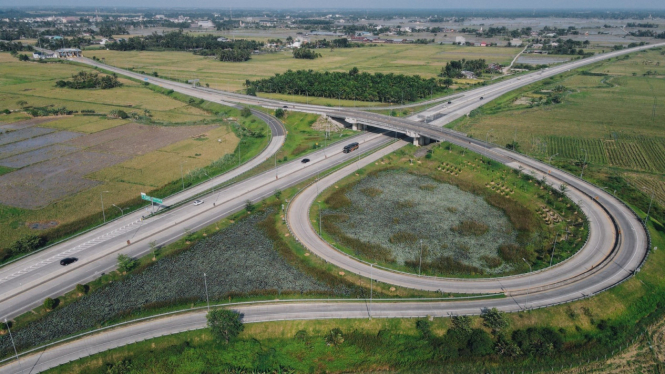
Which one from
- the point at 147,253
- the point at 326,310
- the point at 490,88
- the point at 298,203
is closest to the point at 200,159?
the point at 298,203

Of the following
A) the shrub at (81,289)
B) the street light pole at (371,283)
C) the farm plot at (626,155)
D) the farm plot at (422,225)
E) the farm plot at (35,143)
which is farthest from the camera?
the farm plot at (35,143)

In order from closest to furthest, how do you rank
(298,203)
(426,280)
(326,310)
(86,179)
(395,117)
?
(326,310)
(426,280)
(298,203)
(86,179)
(395,117)

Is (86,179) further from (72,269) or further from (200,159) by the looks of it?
(72,269)

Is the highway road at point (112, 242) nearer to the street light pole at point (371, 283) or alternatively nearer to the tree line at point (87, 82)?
the street light pole at point (371, 283)

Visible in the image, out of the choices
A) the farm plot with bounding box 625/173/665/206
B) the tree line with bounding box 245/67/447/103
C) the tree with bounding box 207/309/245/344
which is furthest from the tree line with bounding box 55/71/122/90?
the farm plot with bounding box 625/173/665/206

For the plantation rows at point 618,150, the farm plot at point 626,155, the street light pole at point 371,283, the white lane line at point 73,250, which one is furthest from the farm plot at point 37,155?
the farm plot at point 626,155

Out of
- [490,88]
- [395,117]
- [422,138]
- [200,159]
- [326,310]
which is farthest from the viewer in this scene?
[490,88]

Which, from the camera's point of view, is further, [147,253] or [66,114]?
[66,114]
